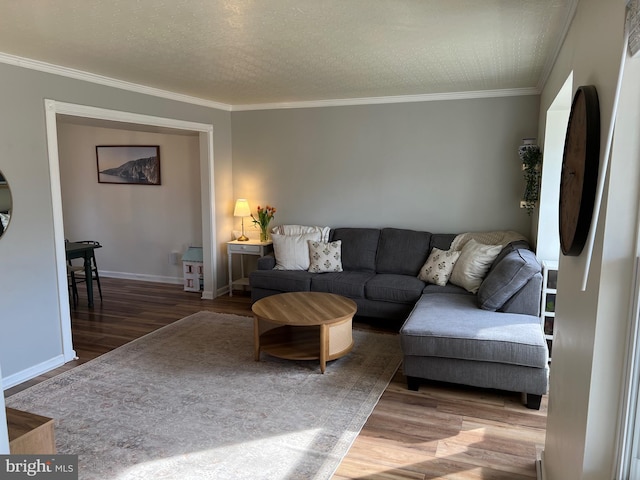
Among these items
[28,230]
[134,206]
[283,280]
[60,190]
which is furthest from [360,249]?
[134,206]

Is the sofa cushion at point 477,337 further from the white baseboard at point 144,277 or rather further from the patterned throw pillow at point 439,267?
the white baseboard at point 144,277

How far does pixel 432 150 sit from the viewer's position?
5.05 meters

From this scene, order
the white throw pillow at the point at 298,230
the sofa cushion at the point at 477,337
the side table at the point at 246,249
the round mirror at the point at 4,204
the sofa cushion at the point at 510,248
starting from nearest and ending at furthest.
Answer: the sofa cushion at the point at 477,337 → the round mirror at the point at 4,204 → the sofa cushion at the point at 510,248 → the white throw pillow at the point at 298,230 → the side table at the point at 246,249

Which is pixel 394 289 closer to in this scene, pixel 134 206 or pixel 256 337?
pixel 256 337

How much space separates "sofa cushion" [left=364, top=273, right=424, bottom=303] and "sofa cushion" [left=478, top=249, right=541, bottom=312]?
0.88 m

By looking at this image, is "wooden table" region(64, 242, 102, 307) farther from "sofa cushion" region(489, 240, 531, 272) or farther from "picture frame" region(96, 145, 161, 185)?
"sofa cushion" region(489, 240, 531, 272)

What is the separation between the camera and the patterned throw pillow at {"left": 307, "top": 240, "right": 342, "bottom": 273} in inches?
200

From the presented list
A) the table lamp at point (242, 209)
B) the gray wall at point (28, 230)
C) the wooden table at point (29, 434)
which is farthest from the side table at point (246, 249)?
the wooden table at point (29, 434)

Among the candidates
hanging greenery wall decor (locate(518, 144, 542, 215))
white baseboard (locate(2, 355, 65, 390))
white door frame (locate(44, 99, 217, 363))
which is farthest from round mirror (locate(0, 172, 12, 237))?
hanging greenery wall decor (locate(518, 144, 542, 215))

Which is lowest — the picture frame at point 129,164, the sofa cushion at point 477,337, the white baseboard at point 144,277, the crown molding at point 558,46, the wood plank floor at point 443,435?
the wood plank floor at point 443,435

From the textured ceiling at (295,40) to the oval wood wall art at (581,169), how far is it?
0.99m

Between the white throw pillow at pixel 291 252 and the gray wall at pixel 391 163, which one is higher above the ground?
the gray wall at pixel 391 163

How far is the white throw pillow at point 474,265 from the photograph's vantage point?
4191 mm

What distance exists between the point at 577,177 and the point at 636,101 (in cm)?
41
